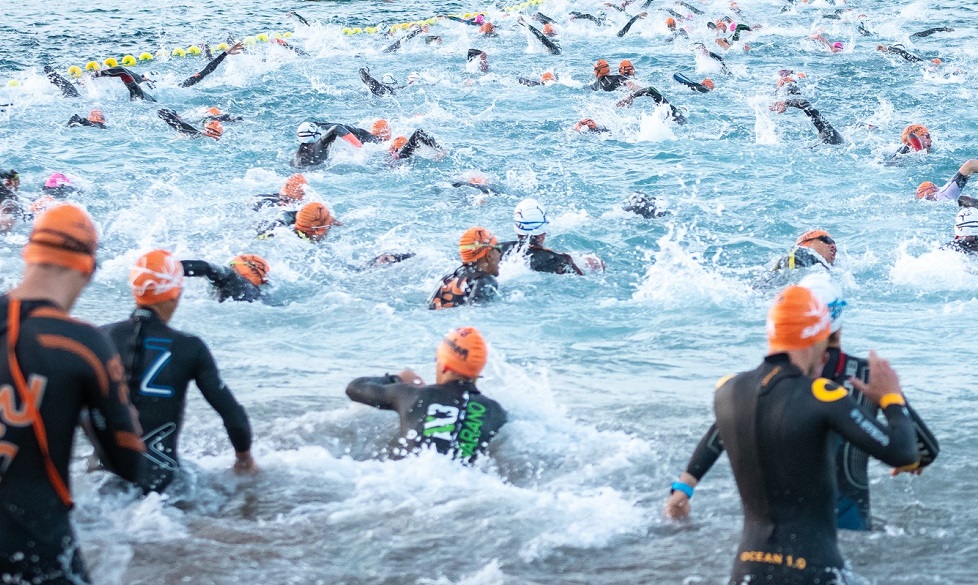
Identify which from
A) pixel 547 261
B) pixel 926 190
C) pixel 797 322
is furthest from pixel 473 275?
pixel 926 190

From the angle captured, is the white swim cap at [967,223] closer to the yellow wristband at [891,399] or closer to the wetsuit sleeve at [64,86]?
the yellow wristband at [891,399]

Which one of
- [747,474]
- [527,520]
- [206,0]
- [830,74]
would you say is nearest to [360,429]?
[527,520]

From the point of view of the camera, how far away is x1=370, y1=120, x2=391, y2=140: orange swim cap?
60.3 feet

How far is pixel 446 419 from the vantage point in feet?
19.7

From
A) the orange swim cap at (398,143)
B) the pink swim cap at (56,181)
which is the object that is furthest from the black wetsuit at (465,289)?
the pink swim cap at (56,181)

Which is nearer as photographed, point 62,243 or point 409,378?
point 62,243

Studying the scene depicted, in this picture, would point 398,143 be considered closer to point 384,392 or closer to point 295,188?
point 295,188

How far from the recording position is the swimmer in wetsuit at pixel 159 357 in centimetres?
509

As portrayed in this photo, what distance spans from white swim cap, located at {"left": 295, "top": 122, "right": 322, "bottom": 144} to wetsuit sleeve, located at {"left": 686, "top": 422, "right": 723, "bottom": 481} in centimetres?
1279

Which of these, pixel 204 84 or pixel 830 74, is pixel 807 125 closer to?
pixel 830 74

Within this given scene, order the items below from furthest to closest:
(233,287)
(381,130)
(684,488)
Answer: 1. (381,130)
2. (233,287)
3. (684,488)

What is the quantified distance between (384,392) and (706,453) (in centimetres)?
230

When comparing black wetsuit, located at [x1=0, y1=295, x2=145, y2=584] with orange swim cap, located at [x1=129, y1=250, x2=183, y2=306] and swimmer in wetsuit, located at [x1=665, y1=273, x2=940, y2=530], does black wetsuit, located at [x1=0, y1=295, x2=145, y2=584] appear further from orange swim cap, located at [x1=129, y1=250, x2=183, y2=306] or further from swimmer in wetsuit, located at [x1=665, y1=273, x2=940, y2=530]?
swimmer in wetsuit, located at [x1=665, y1=273, x2=940, y2=530]

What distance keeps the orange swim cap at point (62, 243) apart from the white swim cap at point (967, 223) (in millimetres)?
10208
